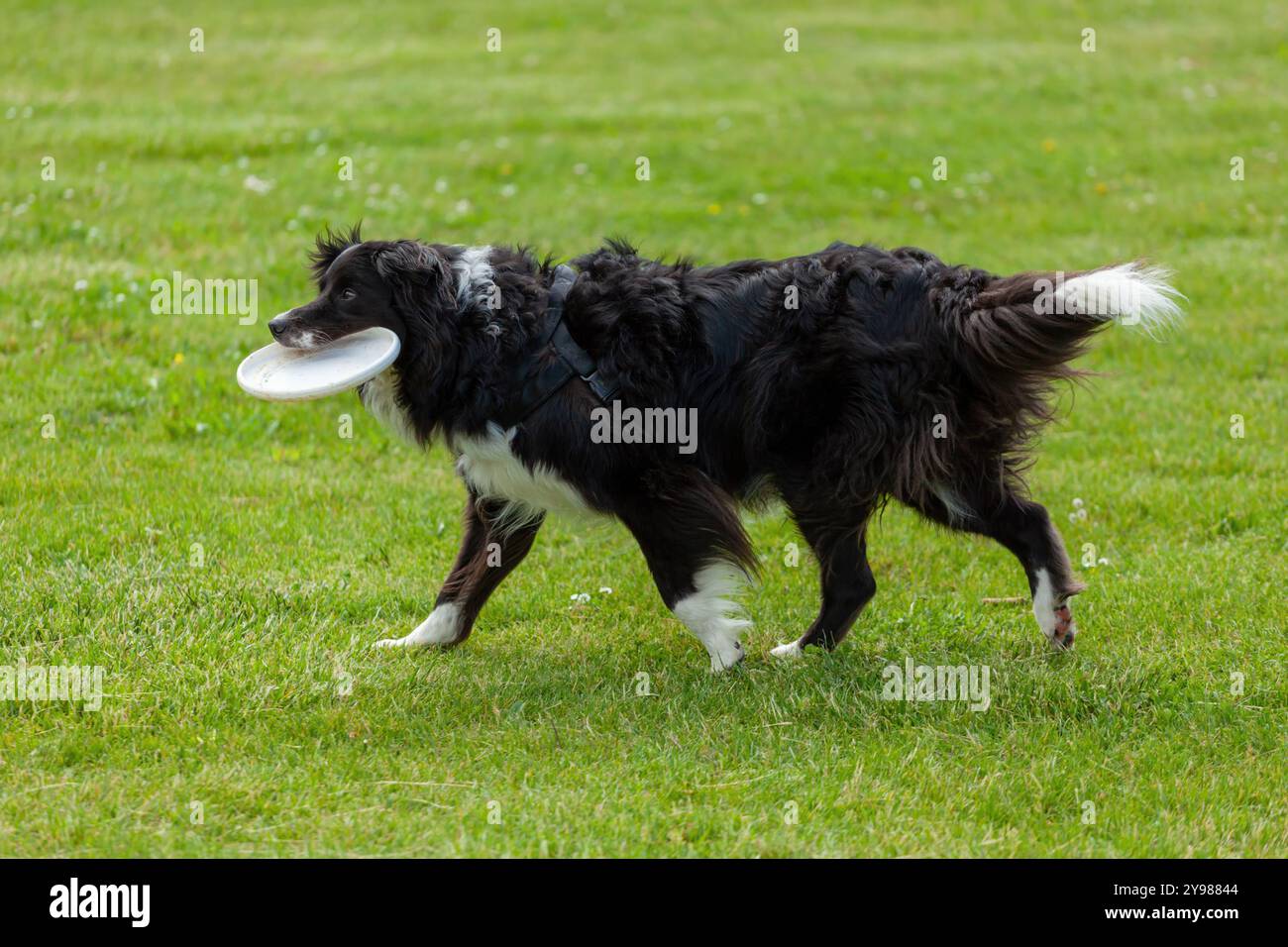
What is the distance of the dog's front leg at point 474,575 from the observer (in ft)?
18.1

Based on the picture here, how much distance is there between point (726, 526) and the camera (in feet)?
17.0

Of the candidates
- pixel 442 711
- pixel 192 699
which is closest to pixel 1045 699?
pixel 442 711

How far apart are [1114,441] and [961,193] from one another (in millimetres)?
5335

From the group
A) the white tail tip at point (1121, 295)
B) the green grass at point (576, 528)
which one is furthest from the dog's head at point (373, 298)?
the white tail tip at point (1121, 295)

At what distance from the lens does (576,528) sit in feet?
19.1

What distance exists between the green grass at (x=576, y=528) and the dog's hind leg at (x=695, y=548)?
24cm

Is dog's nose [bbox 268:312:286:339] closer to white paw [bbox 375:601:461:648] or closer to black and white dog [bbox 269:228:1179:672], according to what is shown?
black and white dog [bbox 269:228:1179:672]

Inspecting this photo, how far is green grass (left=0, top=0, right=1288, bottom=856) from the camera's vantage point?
4.34m

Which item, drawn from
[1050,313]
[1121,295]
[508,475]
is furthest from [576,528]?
[1121,295]

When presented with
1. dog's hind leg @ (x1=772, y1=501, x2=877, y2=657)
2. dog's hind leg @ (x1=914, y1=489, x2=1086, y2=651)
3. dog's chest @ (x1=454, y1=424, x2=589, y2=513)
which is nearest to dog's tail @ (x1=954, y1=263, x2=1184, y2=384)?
dog's hind leg @ (x1=914, y1=489, x2=1086, y2=651)

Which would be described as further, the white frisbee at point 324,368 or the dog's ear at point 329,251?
the dog's ear at point 329,251

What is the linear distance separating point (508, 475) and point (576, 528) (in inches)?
28.0

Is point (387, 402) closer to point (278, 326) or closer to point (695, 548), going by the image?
point (278, 326)

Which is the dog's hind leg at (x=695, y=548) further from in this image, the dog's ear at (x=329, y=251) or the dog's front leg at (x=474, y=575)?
the dog's ear at (x=329, y=251)
